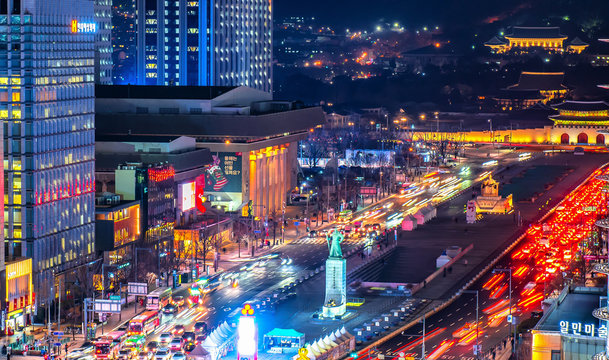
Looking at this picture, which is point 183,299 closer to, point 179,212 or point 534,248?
point 179,212

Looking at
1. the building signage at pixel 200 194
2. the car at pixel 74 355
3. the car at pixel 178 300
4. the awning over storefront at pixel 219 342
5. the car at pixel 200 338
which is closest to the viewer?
the awning over storefront at pixel 219 342

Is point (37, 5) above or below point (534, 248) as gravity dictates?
above

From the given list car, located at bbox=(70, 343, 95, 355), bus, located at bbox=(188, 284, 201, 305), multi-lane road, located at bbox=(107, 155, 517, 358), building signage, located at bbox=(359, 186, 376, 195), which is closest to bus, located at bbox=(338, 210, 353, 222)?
multi-lane road, located at bbox=(107, 155, 517, 358)

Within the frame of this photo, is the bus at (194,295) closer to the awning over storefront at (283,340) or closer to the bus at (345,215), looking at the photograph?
the awning over storefront at (283,340)

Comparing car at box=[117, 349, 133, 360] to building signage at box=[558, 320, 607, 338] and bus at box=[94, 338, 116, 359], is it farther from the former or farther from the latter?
building signage at box=[558, 320, 607, 338]

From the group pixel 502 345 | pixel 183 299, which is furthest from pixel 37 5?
pixel 502 345

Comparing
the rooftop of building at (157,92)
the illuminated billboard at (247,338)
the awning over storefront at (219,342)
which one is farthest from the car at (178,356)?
the rooftop of building at (157,92)
